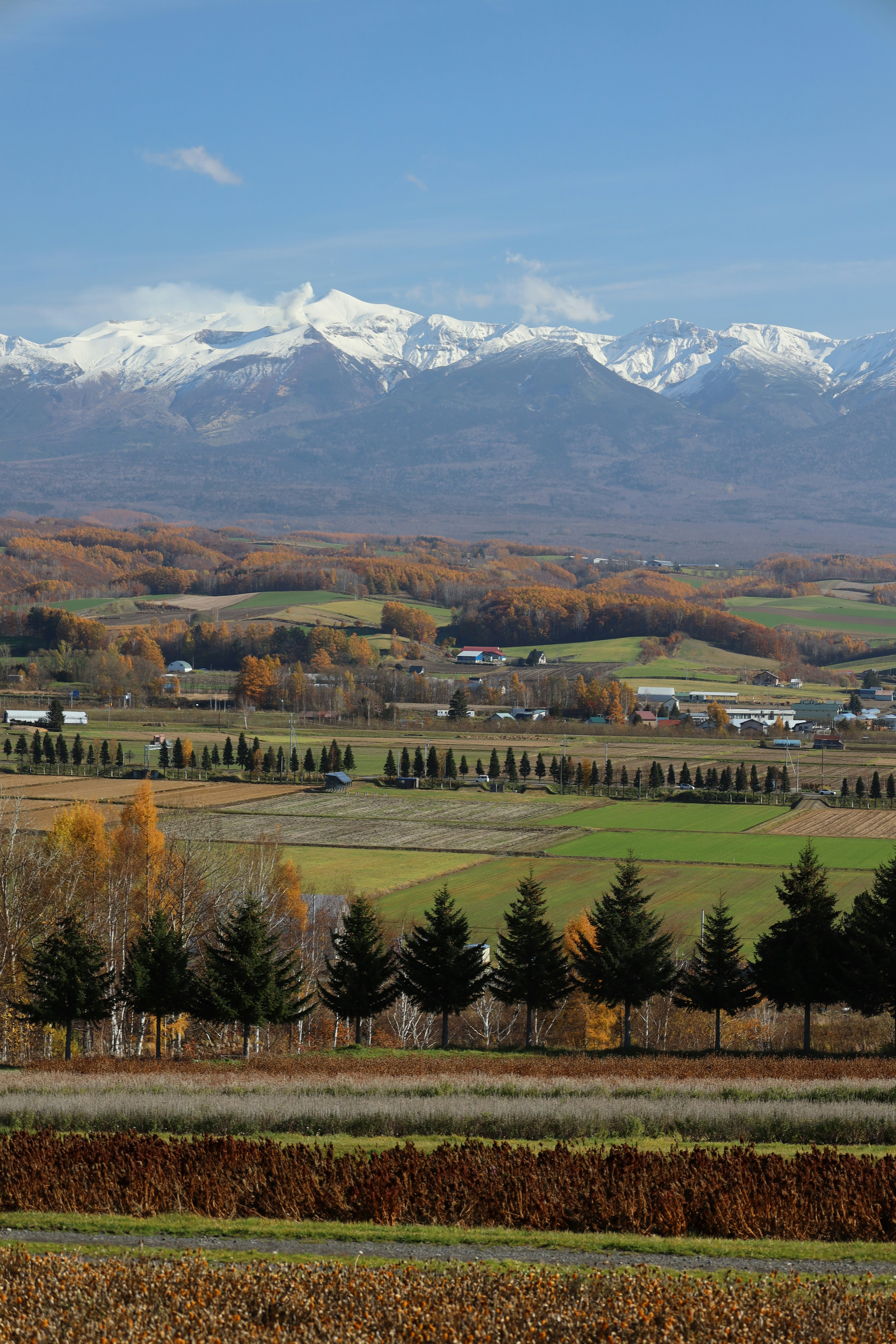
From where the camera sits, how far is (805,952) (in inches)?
1088

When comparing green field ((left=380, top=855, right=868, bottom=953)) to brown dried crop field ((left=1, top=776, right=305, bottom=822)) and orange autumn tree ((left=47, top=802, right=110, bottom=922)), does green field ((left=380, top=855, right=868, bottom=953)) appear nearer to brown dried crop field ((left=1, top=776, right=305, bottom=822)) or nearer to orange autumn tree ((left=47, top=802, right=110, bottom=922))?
Answer: orange autumn tree ((left=47, top=802, right=110, bottom=922))

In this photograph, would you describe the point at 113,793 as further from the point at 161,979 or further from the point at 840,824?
the point at 161,979

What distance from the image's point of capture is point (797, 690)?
13588 centimetres

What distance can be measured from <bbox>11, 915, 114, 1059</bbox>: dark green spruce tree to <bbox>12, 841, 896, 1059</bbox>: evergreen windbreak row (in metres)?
0.03

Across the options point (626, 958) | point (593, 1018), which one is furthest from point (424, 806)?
point (626, 958)

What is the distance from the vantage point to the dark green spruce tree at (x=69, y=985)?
1033 inches

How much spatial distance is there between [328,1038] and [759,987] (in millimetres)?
12918

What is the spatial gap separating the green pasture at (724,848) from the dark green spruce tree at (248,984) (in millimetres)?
30976

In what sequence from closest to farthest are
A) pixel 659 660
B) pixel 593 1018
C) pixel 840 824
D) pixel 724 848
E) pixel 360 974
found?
pixel 360 974, pixel 593 1018, pixel 724 848, pixel 840 824, pixel 659 660

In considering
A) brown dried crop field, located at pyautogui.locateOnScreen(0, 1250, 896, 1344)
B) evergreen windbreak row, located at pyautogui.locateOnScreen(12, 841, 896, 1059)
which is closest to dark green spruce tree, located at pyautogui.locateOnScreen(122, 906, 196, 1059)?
evergreen windbreak row, located at pyautogui.locateOnScreen(12, 841, 896, 1059)

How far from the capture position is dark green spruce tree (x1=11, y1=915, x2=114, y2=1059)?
86.1 feet

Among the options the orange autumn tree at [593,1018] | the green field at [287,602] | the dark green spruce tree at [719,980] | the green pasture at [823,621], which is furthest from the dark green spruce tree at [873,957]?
the green field at [287,602]

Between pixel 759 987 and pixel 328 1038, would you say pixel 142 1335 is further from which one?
pixel 328 1038

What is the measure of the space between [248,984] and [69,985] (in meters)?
4.11
